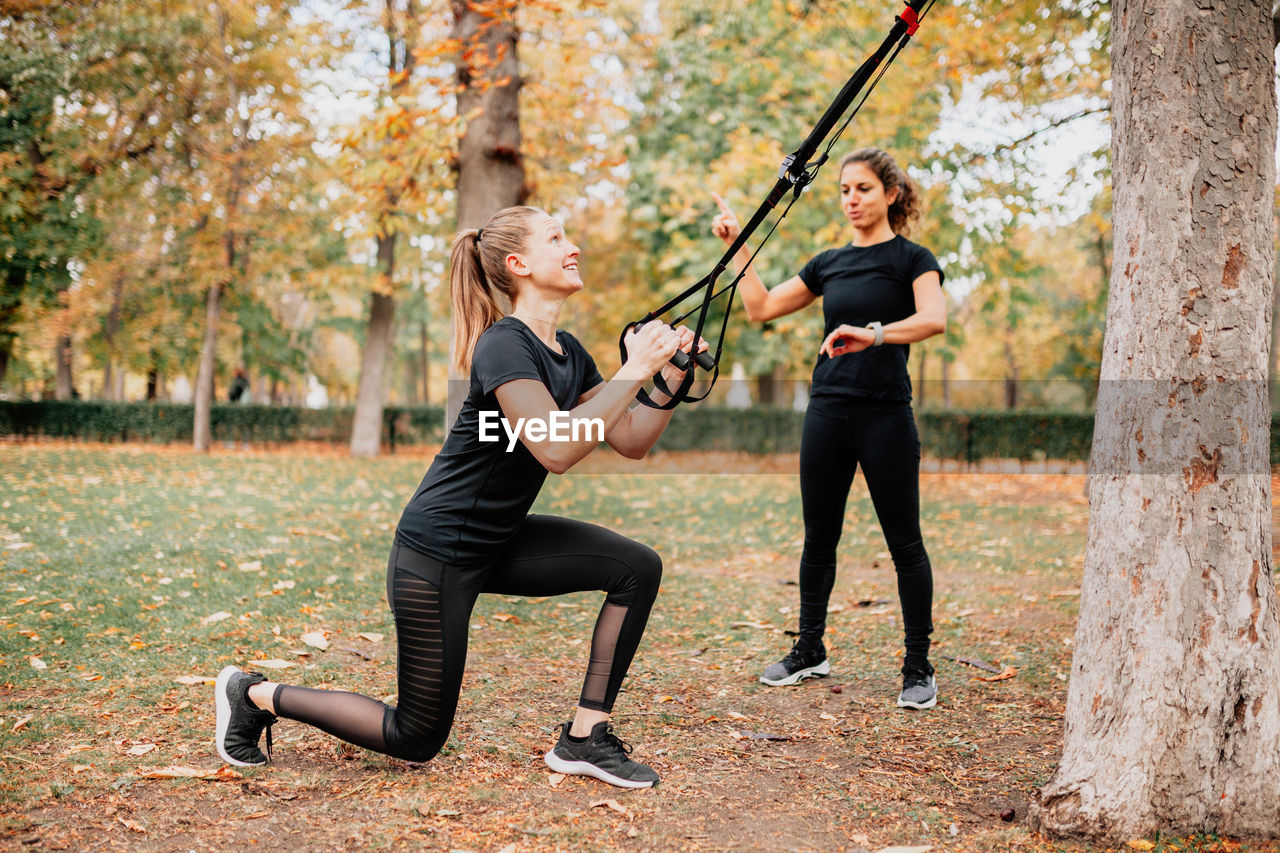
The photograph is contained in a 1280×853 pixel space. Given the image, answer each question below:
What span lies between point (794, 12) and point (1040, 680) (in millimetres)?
7881

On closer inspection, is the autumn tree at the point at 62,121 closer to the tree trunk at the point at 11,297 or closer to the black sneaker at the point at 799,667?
the tree trunk at the point at 11,297

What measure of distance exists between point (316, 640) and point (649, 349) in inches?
111

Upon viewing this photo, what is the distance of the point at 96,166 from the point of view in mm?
16625

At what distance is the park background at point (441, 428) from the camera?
3.00 metres

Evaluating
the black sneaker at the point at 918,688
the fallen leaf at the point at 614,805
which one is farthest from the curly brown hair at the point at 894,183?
the fallen leaf at the point at 614,805

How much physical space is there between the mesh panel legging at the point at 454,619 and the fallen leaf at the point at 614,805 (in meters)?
0.32

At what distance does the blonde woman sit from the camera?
2783 mm

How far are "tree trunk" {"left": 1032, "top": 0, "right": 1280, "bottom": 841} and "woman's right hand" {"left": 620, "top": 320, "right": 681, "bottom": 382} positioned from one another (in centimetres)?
135

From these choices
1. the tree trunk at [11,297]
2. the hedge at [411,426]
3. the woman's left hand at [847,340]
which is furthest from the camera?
the hedge at [411,426]

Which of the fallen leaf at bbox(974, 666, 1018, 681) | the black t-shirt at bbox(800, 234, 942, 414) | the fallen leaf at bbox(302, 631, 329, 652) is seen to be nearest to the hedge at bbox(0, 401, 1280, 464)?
the fallen leaf at bbox(974, 666, 1018, 681)

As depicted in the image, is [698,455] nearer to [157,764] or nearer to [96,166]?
[96,166]

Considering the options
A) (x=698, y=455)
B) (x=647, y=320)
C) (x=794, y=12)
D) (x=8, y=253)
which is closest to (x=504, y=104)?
(x=794, y=12)

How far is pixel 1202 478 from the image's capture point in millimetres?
2539

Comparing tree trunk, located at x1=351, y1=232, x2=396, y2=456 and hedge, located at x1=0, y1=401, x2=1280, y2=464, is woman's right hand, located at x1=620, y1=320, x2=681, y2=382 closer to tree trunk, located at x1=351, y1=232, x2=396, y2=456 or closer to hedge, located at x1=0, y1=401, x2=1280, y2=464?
hedge, located at x1=0, y1=401, x2=1280, y2=464
